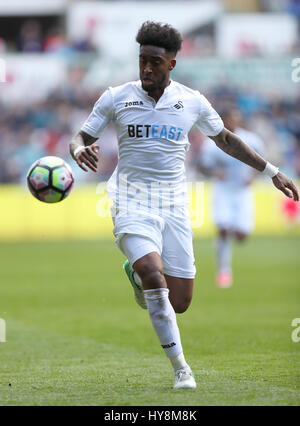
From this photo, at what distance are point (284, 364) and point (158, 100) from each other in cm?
252

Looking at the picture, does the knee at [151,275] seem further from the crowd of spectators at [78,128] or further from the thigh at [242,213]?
the crowd of spectators at [78,128]

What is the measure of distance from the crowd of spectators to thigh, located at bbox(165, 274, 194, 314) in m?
17.2

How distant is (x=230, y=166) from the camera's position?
1509 cm

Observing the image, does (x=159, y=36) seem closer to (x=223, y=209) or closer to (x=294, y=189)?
(x=294, y=189)

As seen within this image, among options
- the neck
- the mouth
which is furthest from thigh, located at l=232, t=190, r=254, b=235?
the mouth

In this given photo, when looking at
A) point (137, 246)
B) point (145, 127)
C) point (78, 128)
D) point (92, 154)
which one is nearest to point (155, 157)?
point (145, 127)

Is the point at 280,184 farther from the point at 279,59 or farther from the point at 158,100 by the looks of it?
the point at 279,59

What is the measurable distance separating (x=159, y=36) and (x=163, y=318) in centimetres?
208

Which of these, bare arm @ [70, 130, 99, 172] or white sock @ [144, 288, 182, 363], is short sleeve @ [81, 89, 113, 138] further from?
white sock @ [144, 288, 182, 363]

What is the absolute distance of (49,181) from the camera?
697cm

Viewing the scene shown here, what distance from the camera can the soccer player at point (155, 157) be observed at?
641 centimetres

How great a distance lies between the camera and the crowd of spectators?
80.7 feet

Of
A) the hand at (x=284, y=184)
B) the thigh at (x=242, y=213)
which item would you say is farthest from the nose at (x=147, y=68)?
the thigh at (x=242, y=213)

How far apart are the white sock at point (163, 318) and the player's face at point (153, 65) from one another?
5.12 feet
